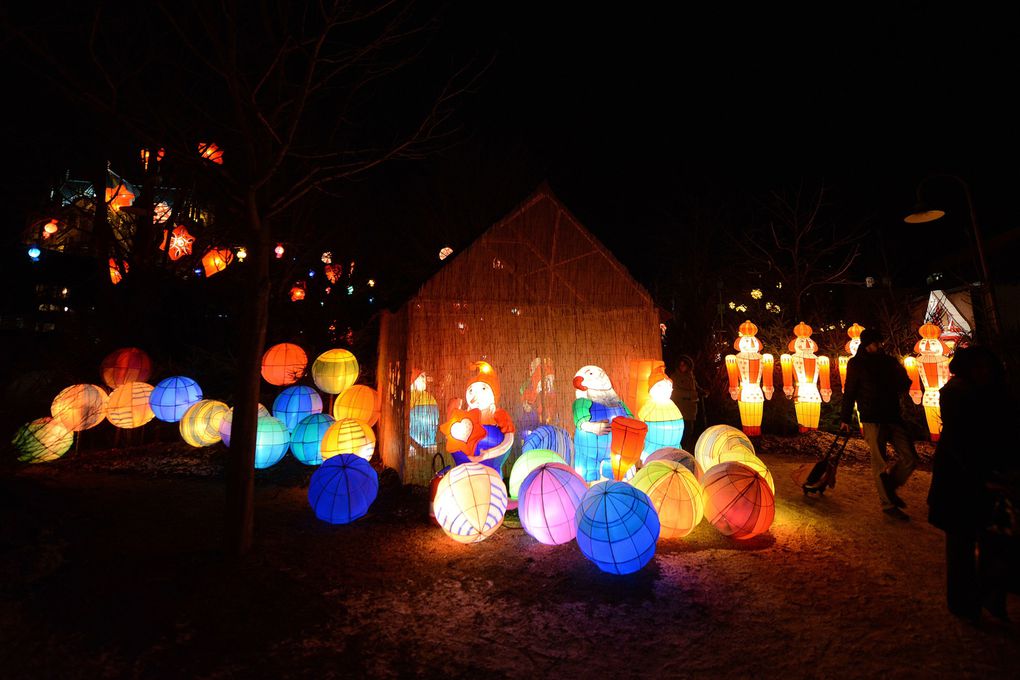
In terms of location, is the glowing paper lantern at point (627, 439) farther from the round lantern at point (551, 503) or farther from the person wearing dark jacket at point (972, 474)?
the person wearing dark jacket at point (972, 474)

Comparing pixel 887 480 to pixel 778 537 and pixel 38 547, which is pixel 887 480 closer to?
pixel 778 537

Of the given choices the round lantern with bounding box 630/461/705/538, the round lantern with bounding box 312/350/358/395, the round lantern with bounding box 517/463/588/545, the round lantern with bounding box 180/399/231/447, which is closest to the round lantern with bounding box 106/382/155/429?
the round lantern with bounding box 180/399/231/447

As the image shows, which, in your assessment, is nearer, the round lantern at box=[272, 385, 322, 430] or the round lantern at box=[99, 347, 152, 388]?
the round lantern at box=[272, 385, 322, 430]

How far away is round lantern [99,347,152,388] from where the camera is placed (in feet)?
26.2

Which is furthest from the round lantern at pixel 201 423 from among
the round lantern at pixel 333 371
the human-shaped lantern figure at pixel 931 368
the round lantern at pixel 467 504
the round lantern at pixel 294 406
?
the human-shaped lantern figure at pixel 931 368

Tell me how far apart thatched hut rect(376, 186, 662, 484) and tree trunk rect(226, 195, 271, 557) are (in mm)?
2178

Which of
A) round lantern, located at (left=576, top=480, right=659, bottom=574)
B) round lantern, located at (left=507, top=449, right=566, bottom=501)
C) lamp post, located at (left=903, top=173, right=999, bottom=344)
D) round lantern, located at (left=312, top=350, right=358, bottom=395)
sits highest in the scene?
lamp post, located at (left=903, top=173, right=999, bottom=344)

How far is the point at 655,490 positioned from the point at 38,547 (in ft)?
19.4

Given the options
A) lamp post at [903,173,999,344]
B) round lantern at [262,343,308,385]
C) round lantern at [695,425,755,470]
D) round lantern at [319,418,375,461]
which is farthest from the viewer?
round lantern at [262,343,308,385]

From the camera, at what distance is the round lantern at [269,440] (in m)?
6.70

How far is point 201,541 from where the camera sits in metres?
4.63

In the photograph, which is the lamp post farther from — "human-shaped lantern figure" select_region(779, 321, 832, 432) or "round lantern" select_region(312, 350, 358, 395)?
"round lantern" select_region(312, 350, 358, 395)

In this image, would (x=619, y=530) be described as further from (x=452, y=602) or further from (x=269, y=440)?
(x=269, y=440)

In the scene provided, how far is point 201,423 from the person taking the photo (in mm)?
7195
